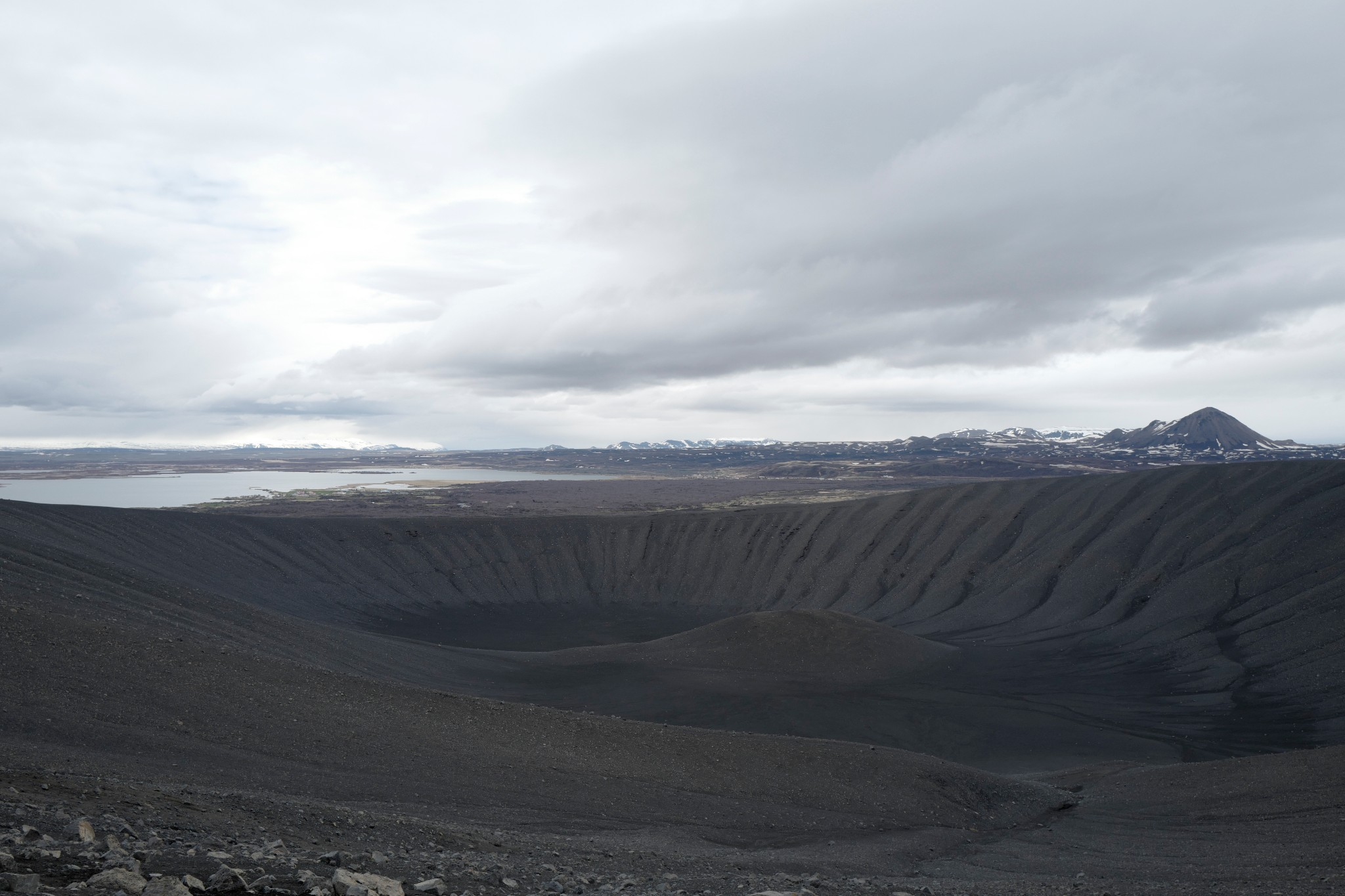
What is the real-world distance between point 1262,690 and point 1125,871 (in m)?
27.3

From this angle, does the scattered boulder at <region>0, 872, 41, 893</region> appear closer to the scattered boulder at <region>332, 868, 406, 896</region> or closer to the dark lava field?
the dark lava field

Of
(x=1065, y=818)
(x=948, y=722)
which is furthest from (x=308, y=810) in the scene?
(x=948, y=722)

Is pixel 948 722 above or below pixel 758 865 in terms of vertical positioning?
below

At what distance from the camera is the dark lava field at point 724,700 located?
11508 millimetres

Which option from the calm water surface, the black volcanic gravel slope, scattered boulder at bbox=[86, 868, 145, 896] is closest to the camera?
scattered boulder at bbox=[86, 868, 145, 896]

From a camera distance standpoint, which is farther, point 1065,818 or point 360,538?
point 360,538

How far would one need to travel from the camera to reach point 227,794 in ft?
37.4

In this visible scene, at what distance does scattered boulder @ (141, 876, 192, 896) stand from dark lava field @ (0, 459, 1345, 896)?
0.05m

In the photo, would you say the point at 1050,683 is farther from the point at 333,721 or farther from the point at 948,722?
the point at 333,721

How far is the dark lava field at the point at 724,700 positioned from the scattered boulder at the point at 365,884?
23 centimetres

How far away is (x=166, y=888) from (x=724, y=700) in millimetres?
29554

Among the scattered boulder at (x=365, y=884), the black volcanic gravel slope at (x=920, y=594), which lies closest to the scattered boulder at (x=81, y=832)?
the scattered boulder at (x=365, y=884)

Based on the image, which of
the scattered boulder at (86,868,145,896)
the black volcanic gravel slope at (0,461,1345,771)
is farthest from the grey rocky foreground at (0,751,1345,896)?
the black volcanic gravel slope at (0,461,1345,771)

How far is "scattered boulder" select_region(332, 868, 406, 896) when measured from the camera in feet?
20.3
